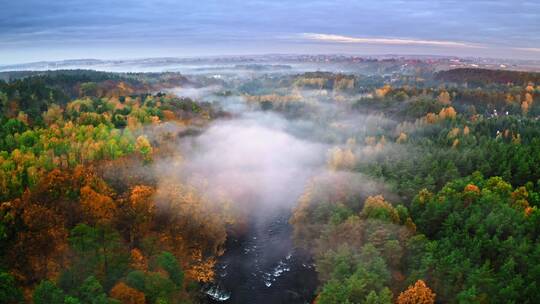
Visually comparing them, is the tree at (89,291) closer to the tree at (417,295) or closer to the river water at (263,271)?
the river water at (263,271)

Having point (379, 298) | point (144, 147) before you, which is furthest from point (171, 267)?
point (144, 147)

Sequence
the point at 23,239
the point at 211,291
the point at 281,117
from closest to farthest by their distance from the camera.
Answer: the point at 23,239 → the point at 211,291 → the point at 281,117

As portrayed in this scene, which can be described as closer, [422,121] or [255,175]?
[255,175]

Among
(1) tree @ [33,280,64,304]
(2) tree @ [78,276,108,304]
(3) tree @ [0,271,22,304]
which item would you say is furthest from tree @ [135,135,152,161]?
(1) tree @ [33,280,64,304]

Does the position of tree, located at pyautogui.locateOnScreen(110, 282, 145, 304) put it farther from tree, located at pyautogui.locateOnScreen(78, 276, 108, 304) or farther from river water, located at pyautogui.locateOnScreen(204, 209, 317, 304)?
river water, located at pyautogui.locateOnScreen(204, 209, 317, 304)

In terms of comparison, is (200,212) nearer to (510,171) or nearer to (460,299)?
(460,299)

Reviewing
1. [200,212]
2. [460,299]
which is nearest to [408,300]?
[460,299]

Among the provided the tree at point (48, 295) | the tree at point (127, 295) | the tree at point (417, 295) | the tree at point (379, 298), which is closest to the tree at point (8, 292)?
the tree at point (48, 295)

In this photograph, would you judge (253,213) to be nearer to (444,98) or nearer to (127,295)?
(127,295)
